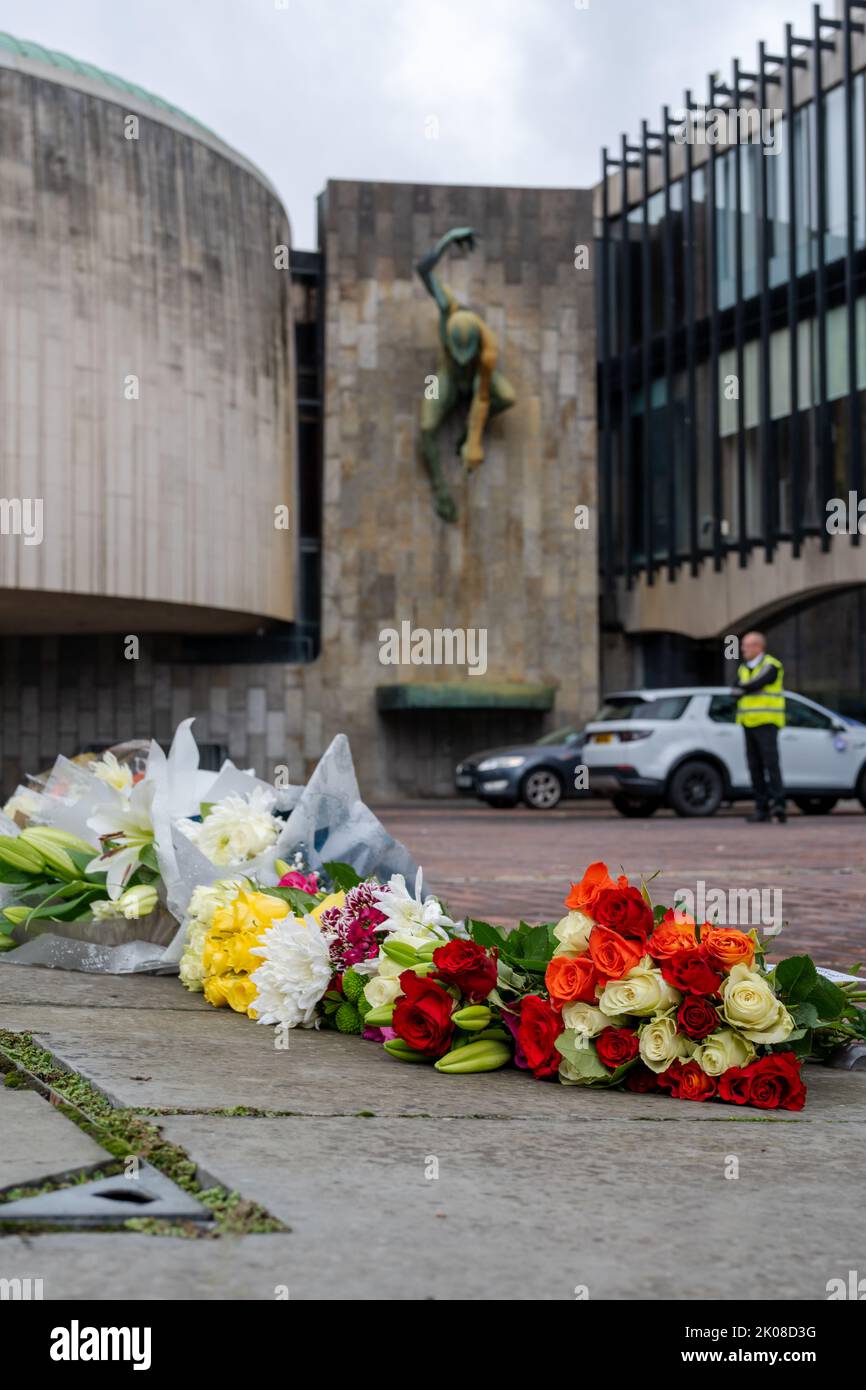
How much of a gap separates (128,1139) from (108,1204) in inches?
16.2

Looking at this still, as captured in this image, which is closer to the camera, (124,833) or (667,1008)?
(667,1008)

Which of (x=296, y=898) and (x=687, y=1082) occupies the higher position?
(x=296, y=898)

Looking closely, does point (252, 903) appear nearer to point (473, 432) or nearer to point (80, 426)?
point (80, 426)

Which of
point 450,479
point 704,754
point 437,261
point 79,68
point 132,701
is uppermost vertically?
point 79,68

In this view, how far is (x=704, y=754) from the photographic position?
20.0 meters

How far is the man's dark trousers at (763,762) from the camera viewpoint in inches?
640

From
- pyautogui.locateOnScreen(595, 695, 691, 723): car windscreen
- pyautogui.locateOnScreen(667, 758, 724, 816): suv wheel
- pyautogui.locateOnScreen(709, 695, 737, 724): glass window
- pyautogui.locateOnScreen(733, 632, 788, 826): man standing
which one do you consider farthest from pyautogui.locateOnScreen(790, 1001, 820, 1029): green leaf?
pyautogui.locateOnScreen(709, 695, 737, 724): glass window

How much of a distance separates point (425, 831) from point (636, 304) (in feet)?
66.0

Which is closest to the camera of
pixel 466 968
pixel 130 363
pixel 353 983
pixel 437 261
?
pixel 466 968

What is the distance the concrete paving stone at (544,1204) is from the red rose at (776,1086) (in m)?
0.18

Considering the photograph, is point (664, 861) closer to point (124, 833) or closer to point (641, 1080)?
point (124, 833)

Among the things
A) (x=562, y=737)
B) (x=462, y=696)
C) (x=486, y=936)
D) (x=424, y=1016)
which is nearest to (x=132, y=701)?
(x=462, y=696)

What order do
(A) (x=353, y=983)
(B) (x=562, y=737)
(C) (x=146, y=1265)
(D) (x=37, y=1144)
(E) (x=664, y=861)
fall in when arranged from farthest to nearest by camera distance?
1. (B) (x=562, y=737)
2. (E) (x=664, y=861)
3. (A) (x=353, y=983)
4. (D) (x=37, y=1144)
5. (C) (x=146, y=1265)

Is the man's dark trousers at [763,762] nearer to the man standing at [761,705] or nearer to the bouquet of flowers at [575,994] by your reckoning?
the man standing at [761,705]
